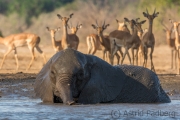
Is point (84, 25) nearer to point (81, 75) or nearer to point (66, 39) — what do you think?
point (66, 39)

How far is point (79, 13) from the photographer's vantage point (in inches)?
1252

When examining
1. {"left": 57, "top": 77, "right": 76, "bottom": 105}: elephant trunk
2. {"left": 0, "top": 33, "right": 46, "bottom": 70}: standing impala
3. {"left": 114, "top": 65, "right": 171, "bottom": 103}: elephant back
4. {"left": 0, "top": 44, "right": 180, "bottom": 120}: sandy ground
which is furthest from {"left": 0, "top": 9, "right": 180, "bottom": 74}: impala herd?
{"left": 57, "top": 77, "right": 76, "bottom": 105}: elephant trunk

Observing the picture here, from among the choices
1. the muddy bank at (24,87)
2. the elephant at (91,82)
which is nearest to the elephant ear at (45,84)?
the elephant at (91,82)

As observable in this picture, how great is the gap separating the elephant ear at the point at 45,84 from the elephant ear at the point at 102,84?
16.2 inches

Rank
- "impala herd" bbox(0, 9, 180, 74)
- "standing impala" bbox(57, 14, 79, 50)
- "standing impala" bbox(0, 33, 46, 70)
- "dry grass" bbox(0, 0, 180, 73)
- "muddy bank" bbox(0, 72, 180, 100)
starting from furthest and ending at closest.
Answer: "dry grass" bbox(0, 0, 180, 73) → "standing impala" bbox(0, 33, 46, 70) → "standing impala" bbox(57, 14, 79, 50) → "impala herd" bbox(0, 9, 180, 74) → "muddy bank" bbox(0, 72, 180, 100)

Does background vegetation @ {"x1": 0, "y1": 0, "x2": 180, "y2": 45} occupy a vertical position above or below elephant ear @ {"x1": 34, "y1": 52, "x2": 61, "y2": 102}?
above

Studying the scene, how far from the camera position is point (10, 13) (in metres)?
40.6

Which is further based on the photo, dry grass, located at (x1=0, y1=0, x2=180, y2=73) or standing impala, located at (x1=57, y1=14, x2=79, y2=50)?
dry grass, located at (x1=0, y1=0, x2=180, y2=73)

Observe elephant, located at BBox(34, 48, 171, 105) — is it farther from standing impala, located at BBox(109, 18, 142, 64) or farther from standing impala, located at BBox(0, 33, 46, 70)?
standing impala, located at BBox(0, 33, 46, 70)

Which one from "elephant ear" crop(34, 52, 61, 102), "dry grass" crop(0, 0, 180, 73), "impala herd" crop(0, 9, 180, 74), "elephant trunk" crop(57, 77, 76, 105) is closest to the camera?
"elephant trunk" crop(57, 77, 76, 105)

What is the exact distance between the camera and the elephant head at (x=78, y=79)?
706 cm

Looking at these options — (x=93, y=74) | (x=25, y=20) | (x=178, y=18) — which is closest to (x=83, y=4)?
(x=25, y=20)

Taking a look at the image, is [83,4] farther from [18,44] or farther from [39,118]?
[39,118]

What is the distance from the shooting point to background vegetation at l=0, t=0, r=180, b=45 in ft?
96.8
